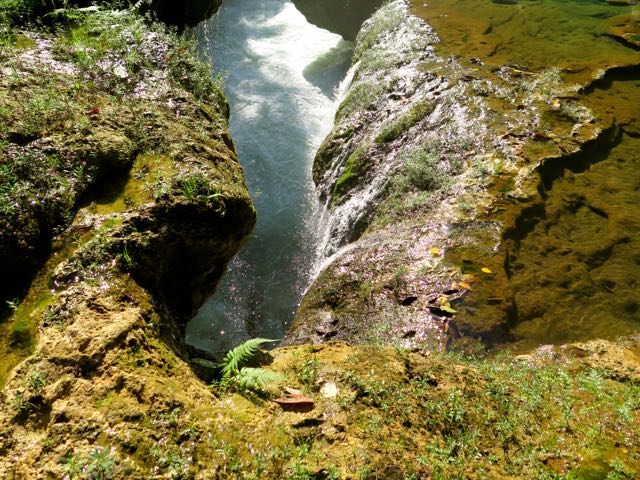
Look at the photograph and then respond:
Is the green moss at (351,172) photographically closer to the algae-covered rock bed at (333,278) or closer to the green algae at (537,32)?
the algae-covered rock bed at (333,278)

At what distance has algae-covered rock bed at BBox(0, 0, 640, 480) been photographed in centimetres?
258

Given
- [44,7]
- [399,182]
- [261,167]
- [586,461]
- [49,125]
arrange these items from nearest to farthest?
[586,461]
[49,125]
[44,7]
[399,182]
[261,167]

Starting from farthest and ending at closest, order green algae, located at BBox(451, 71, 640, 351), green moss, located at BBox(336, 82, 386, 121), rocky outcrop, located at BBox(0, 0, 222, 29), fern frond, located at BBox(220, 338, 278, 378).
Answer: green moss, located at BBox(336, 82, 386, 121), rocky outcrop, located at BBox(0, 0, 222, 29), green algae, located at BBox(451, 71, 640, 351), fern frond, located at BBox(220, 338, 278, 378)

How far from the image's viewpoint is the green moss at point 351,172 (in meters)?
8.05

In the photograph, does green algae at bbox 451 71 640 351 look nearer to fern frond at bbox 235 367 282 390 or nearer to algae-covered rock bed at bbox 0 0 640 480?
algae-covered rock bed at bbox 0 0 640 480

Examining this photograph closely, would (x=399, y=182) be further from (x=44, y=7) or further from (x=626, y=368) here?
(x=44, y=7)

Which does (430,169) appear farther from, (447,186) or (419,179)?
(447,186)

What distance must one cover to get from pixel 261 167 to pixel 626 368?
8.14 meters

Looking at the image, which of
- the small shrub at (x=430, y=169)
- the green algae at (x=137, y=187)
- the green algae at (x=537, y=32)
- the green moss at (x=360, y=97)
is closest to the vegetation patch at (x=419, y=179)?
the small shrub at (x=430, y=169)

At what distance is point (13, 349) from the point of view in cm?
281

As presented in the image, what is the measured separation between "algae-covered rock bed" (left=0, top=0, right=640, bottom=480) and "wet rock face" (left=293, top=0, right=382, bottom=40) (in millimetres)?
9840

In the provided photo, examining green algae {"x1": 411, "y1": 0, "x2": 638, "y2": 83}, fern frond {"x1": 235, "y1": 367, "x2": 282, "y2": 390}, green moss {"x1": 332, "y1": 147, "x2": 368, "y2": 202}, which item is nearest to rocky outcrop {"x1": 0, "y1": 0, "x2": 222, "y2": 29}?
green moss {"x1": 332, "y1": 147, "x2": 368, "y2": 202}

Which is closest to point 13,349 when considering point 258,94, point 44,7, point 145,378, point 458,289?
point 145,378

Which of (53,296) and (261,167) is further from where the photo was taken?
(261,167)
